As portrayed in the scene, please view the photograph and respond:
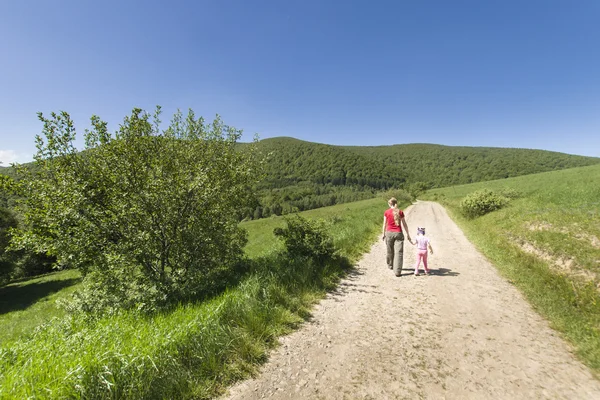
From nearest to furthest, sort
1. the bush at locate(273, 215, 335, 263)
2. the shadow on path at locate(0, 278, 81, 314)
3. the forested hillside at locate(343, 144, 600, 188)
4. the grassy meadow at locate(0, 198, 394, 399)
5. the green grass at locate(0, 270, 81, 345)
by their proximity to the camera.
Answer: the grassy meadow at locate(0, 198, 394, 399) < the bush at locate(273, 215, 335, 263) < the green grass at locate(0, 270, 81, 345) < the shadow on path at locate(0, 278, 81, 314) < the forested hillside at locate(343, 144, 600, 188)

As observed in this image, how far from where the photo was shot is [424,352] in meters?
4.73

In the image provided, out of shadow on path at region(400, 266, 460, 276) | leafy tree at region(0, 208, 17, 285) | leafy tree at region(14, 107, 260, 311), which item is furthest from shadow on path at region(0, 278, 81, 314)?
shadow on path at region(400, 266, 460, 276)

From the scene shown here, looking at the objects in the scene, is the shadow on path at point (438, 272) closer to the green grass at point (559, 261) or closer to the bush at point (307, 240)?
the green grass at point (559, 261)

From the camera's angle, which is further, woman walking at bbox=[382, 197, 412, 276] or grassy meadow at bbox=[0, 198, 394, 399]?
woman walking at bbox=[382, 197, 412, 276]

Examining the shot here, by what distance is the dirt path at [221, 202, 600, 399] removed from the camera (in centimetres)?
Answer: 386

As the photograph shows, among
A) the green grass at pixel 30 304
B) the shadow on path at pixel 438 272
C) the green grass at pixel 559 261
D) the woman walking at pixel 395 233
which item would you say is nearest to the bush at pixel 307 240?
the woman walking at pixel 395 233

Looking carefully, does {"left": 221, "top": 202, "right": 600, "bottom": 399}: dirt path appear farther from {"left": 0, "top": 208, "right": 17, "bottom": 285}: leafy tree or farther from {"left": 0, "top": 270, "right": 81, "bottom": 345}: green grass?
{"left": 0, "top": 208, "right": 17, "bottom": 285}: leafy tree

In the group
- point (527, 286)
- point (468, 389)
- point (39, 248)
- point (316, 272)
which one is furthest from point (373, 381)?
point (39, 248)

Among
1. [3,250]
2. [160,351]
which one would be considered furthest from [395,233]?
[3,250]

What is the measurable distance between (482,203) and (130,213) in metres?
27.0

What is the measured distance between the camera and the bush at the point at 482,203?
22125 millimetres

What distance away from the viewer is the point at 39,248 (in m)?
6.80

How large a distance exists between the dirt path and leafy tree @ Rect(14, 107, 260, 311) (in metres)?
4.37

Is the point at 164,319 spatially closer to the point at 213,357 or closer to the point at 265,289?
the point at 213,357
